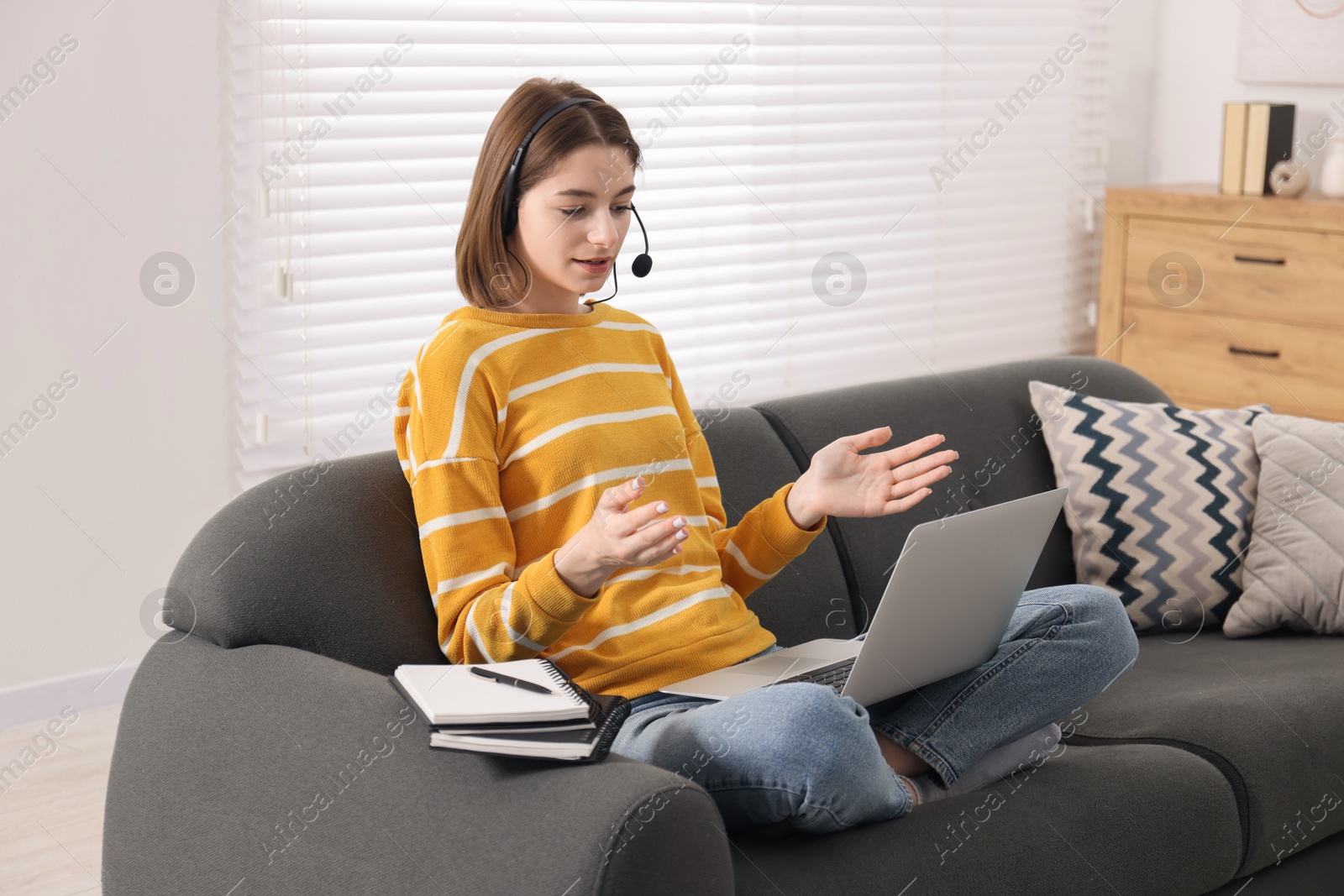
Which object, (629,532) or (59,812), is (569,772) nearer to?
(629,532)

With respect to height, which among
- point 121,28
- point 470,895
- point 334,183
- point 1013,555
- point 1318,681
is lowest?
point 1318,681

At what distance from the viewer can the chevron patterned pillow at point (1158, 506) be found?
2107mm

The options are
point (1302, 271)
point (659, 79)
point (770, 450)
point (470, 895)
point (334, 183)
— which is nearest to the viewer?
point (470, 895)

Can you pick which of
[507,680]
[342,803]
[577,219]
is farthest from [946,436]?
[342,803]

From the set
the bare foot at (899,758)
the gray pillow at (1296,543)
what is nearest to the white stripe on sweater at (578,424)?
the bare foot at (899,758)

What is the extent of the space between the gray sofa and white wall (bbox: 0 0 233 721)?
44.9 inches

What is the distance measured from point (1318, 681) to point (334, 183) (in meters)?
2.06

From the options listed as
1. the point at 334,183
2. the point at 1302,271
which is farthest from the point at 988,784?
the point at 1302,271

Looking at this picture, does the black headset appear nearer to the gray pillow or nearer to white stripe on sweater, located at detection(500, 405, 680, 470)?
white stripe on sweater, located at detection(500, 405, 680, 470)

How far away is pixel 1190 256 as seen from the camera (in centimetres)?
366

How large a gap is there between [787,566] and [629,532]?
676 mm

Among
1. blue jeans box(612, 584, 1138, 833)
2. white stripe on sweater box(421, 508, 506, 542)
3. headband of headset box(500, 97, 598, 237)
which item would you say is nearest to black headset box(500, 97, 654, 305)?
headband of headset box(500, 97, 598, 237)

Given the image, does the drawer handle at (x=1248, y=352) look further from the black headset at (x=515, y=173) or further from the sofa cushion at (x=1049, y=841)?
the black headset at (x=515, y=173)

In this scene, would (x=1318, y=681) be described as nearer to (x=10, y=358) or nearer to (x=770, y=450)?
(x=770, y=450)
